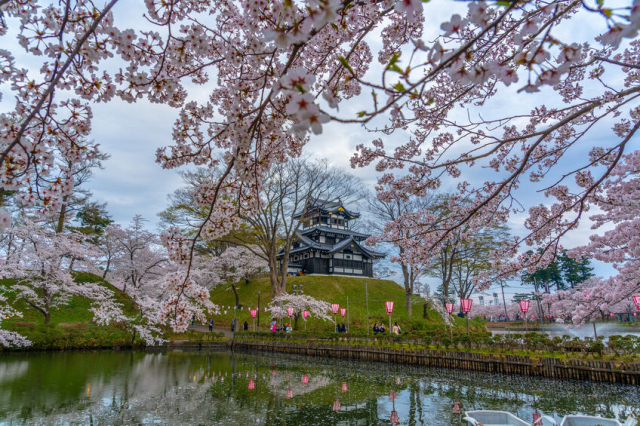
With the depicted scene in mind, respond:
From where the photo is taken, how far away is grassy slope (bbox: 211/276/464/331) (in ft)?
78.7

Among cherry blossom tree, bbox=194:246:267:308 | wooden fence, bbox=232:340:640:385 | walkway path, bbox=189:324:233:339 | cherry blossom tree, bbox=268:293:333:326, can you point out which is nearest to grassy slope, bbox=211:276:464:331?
walkway path, bbox=189:324:233:339

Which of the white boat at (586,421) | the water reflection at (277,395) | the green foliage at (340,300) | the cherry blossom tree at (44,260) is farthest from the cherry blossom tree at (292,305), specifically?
the white boat at (586,421)

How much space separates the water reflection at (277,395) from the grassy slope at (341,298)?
11.8 meters

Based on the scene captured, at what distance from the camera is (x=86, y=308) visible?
21.2 meters

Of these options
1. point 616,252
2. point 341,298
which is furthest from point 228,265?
point 616,252

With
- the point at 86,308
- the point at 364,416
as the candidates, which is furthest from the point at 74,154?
the point at 86,308

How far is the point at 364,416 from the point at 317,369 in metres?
6.34

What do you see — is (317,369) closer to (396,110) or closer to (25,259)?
(396,110)

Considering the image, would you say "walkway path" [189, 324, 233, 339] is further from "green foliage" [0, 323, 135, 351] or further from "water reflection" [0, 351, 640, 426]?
"water reflection" [0, 351, 640, 426]

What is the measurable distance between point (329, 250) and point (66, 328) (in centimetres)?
2003

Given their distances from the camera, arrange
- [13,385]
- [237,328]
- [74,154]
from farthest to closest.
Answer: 1. [237,328]
2. [13,385]
3. [74,154]

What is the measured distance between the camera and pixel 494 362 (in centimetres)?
1058

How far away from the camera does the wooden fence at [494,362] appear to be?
8508 millimetres

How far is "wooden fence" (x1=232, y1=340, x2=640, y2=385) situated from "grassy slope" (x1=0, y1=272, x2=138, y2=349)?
10.6m
